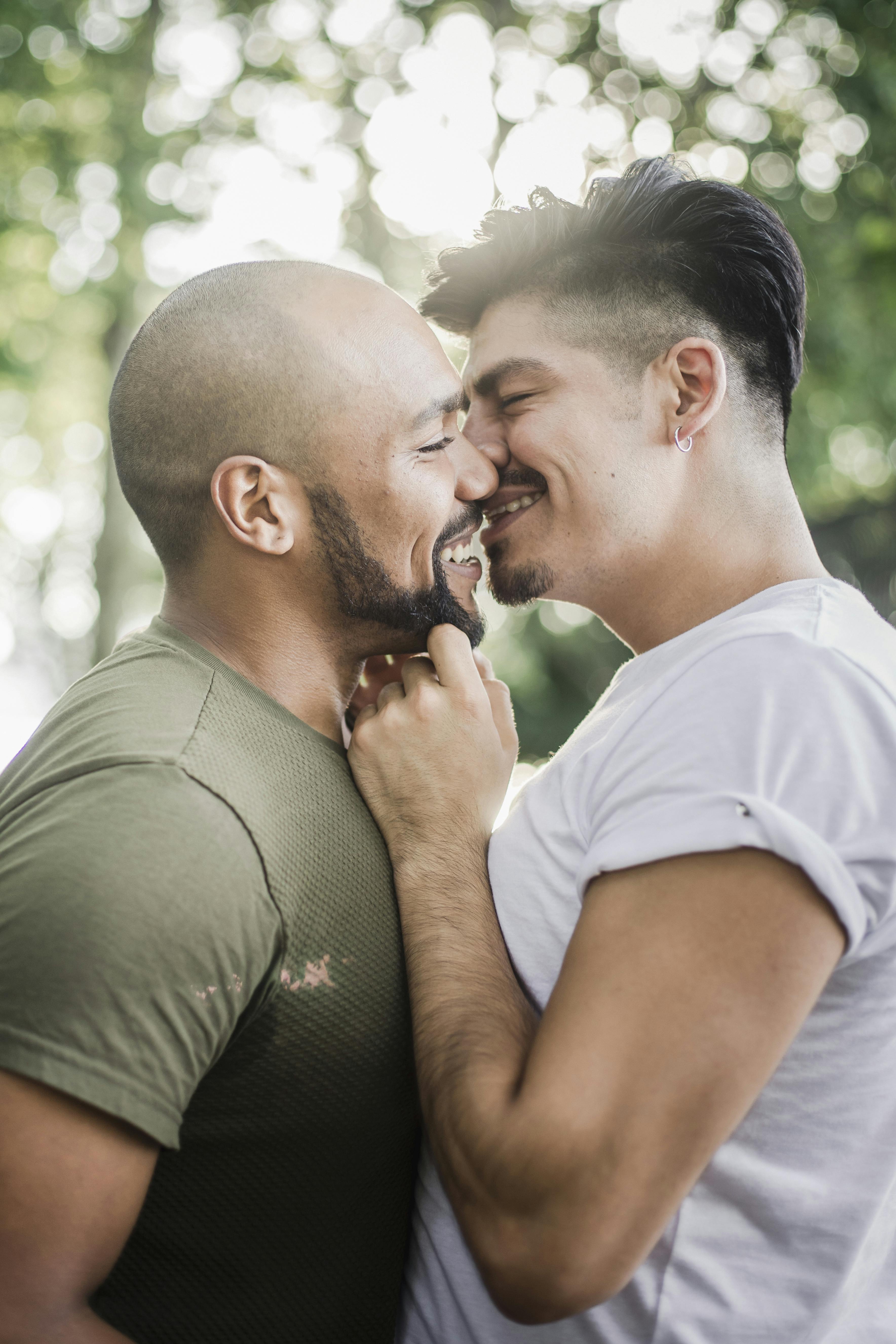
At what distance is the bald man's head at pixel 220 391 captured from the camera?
2.33m

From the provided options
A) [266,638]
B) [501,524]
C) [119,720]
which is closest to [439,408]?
[501,524]

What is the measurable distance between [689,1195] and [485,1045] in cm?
43

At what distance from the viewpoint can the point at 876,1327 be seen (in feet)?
6.00

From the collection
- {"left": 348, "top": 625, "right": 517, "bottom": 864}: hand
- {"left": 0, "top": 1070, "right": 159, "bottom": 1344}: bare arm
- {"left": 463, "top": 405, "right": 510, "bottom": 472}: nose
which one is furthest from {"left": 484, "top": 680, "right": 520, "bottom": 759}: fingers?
{"left": 0, "top": 1070, "right": 159, "bottom": 1344}: bare arm

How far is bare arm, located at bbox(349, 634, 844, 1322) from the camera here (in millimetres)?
1412

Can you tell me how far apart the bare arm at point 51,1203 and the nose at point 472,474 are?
171 centimetres

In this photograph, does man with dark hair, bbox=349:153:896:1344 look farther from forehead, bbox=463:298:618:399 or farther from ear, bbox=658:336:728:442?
forehead, bbox=463:298:618:399

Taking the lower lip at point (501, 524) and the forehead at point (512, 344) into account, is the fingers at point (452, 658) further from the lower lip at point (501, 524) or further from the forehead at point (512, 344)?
the forehead at point (512, 344)

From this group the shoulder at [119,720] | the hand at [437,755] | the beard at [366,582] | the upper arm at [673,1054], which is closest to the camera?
the upper arm at [673,1054]

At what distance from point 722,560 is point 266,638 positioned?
1.12 m

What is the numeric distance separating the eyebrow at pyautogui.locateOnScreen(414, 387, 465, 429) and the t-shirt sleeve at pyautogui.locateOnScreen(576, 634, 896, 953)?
43.7 inches

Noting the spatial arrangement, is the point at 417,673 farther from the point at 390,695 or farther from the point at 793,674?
the point at 793,674

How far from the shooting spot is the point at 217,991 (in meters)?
1.57

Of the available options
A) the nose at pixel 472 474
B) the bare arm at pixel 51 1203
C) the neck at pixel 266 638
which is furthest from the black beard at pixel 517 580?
the bare arm at pixel 51 1203
